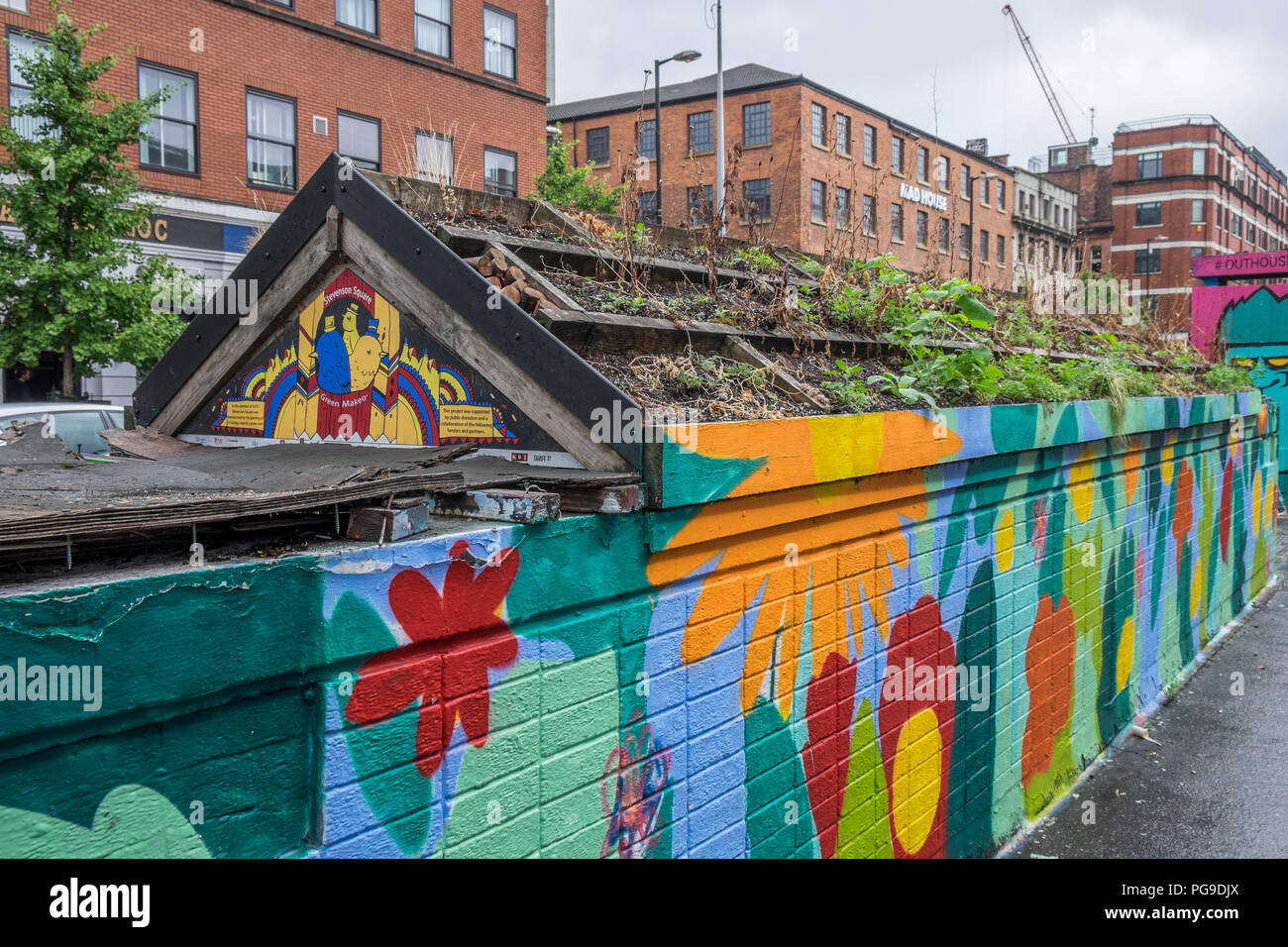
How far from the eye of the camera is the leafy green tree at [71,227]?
49.0ft

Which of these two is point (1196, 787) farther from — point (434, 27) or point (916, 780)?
point (434, 27)

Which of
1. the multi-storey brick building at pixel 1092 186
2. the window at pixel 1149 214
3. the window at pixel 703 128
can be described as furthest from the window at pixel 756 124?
the window at pixel 1149 214

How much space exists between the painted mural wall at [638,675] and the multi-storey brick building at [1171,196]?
73.5 metres

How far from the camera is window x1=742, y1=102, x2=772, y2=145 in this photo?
46.5 m

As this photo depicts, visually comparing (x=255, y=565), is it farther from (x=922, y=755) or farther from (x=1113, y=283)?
(x=1113, y=283)

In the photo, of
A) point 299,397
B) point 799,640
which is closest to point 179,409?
point 299,397

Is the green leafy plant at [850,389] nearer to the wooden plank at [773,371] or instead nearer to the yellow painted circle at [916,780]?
the wooden plank at [773,371]

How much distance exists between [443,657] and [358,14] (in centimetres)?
2461

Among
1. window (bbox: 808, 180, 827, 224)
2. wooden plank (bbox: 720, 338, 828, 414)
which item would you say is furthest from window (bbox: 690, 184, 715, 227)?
window (bbox: 808, 180, 827, 224)

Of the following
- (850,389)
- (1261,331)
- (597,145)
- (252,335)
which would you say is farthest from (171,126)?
(597,145)

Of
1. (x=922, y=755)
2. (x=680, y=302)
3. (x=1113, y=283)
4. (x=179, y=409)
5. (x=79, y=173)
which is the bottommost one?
(x=922, y=755)

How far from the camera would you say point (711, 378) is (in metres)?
4.78

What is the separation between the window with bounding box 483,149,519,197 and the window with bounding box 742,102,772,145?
21535 millimetres
